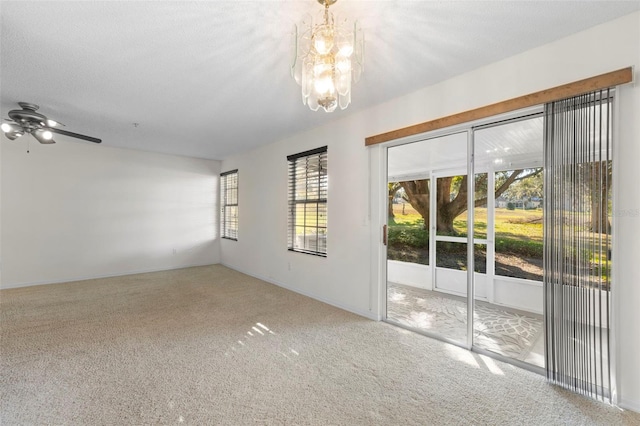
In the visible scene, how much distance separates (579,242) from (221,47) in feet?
9.78

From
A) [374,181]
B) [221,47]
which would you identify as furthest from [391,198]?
[221,47]

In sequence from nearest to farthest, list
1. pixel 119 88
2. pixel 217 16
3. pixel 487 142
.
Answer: pixel 217 16 < pixel 119 88 < pixel 487 142

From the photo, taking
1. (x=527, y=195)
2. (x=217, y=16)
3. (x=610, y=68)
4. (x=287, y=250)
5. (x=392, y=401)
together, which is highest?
(x=217, y=16)

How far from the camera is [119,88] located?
114 inches

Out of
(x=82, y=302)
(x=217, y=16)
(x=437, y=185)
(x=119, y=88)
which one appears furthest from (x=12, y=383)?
(x=437, y=185)

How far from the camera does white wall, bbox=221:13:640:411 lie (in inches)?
72.5

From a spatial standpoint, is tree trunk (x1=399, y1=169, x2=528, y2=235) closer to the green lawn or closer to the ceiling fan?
the green lawn

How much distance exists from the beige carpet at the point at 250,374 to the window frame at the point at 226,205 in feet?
9.74

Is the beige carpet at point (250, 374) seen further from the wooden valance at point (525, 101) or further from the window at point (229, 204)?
the window at point (229, 204)

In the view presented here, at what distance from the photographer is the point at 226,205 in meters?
6.75

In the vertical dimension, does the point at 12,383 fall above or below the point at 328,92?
below

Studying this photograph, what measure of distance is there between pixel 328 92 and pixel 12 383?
3.05 metres

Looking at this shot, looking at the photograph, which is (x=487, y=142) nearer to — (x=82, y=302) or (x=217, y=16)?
(x=217, y=16)

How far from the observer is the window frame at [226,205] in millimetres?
6379
